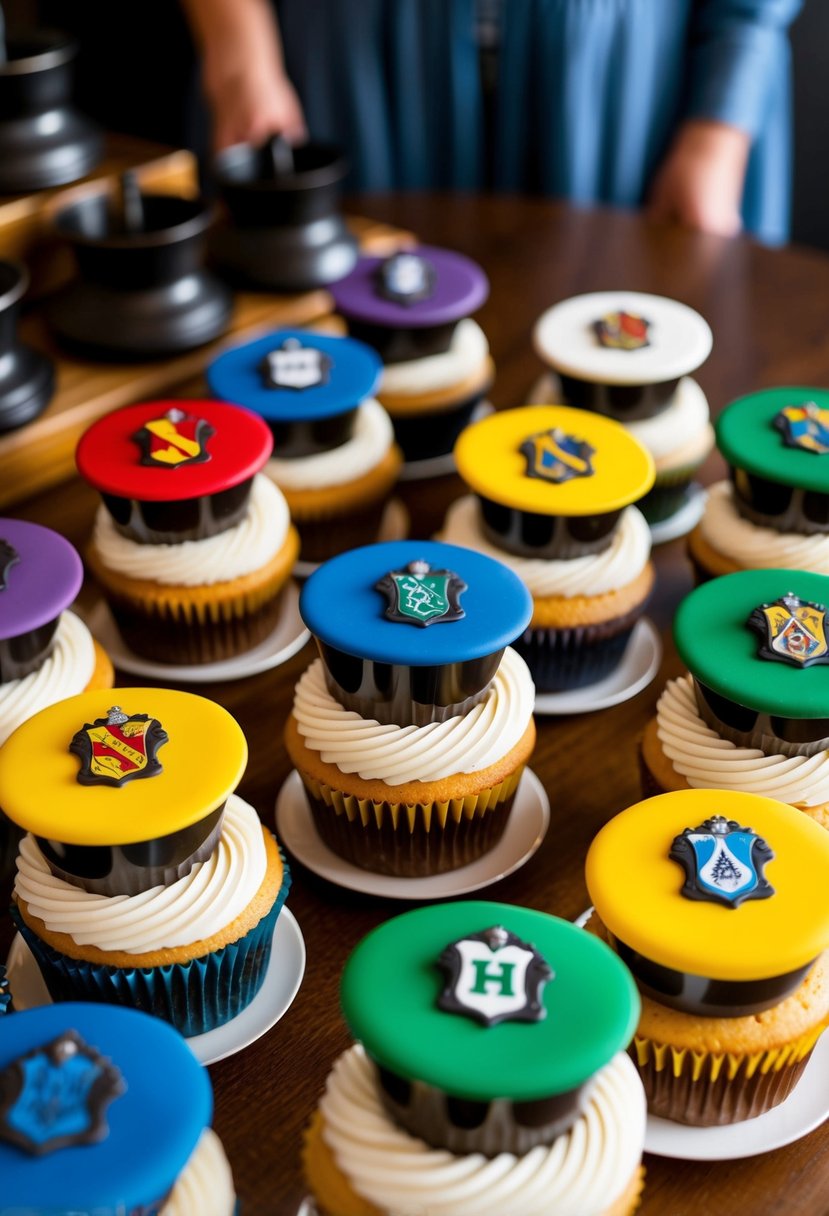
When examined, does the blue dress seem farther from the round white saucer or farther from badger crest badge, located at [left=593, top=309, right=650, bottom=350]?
the round white saucer

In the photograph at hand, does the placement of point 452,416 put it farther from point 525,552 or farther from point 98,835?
point 98,835

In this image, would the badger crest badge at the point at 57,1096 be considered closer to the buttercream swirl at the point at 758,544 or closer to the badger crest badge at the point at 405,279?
the buttercream swirl at the point at 758,544

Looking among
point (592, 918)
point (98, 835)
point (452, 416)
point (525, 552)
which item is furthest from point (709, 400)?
point (98, 835)

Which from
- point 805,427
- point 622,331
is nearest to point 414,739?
point 805,427

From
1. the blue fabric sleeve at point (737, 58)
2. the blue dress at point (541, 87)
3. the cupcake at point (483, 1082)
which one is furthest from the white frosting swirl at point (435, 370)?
the cupcake at point (483, 1082)

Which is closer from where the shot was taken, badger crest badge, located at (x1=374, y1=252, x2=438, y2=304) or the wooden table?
the wooden table

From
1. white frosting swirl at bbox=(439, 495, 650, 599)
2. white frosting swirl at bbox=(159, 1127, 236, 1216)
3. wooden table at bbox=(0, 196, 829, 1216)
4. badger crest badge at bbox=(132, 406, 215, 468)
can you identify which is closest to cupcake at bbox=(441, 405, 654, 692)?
white frosting swirl at bbox=(439, 495, 650, 599)

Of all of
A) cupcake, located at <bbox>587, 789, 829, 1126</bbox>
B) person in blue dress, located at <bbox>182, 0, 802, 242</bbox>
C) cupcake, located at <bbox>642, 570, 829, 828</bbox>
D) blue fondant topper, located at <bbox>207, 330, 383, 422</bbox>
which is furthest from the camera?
person in blue dress, located at <bbox>182, 0, 802, 242</bbox>

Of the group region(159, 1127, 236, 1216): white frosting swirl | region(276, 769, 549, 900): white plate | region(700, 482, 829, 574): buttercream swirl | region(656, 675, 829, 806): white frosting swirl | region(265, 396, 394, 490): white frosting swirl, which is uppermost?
region(265, 396, 394, 490): white frosting swirl
